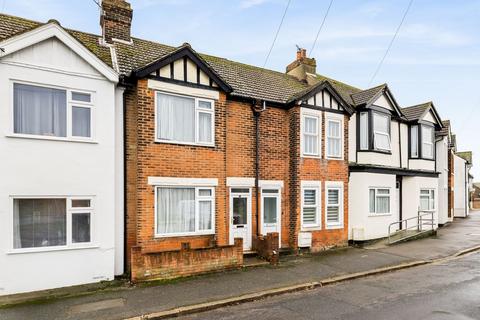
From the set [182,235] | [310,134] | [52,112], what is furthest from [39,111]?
[310,134]

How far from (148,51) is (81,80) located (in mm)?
3386

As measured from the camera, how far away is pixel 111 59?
34.0 ft

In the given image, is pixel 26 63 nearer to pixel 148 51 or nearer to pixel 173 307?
pixel 148 51

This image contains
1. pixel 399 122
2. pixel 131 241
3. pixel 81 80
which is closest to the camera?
pixel 81 80

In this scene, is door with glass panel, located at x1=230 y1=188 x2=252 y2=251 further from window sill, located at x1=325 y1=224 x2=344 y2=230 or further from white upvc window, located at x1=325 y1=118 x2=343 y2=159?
white upvc window, located at x1=325 y1=118 x2=343 y2=159

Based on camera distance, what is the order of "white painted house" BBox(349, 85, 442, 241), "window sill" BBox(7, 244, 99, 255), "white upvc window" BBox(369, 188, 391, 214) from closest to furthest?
"window sill" BBox(7, 244, 99, 255) → "white painted house" BBox(349, 85, 442, 241) → "white upvc window" BBox(369, 188, 391, 214)

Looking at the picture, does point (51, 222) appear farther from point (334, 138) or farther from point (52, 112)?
point (334, 138)

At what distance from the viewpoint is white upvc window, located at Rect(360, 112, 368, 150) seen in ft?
49.7

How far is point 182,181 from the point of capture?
10.3 metres

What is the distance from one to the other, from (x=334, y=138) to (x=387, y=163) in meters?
3.67

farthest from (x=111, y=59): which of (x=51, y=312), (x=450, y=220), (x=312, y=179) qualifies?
(x=450, y=220)

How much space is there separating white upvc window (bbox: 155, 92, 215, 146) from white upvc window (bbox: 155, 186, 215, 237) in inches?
58.2

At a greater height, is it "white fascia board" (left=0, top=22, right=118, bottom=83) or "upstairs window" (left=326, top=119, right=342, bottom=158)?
"white fascia board" (left=0, top=22, right=118, bottom=83)

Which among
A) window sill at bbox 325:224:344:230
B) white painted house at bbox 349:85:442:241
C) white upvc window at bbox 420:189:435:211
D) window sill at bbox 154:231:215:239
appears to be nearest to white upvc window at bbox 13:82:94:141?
window sill at bbox 154:231:215:239
